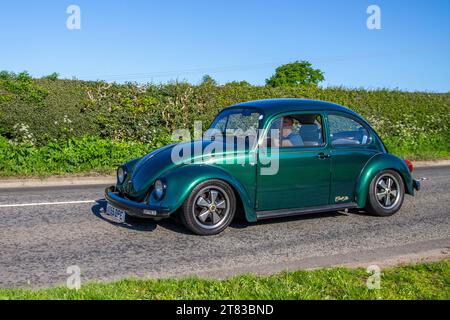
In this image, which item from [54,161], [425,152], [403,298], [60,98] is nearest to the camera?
[403,298]

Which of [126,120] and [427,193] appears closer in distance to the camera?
[427,193]

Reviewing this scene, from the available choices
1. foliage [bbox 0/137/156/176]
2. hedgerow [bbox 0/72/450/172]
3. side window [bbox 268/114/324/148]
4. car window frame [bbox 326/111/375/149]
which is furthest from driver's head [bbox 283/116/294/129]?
hedgerow [bbox 0/72/450/172]

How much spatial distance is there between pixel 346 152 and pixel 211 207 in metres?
2.27

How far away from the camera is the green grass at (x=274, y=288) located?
4.25 m

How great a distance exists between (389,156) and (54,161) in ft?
26.7

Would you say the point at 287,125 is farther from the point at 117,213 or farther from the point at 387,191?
the point at 117,213

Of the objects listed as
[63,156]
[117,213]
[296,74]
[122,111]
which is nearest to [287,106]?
[117,213]

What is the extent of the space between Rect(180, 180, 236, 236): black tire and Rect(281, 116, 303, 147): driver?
1096 millimetres

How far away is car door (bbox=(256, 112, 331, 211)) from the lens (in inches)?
265

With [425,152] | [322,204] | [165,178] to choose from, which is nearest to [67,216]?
[165,178]

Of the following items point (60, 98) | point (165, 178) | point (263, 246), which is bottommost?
point (263, 246)

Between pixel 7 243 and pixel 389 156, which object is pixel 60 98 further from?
pixel 389 156

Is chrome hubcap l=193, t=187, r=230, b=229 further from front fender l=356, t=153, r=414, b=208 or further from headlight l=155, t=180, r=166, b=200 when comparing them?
front fender l=356, t=153, r=414, b=208

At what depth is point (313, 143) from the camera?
23.5ft
